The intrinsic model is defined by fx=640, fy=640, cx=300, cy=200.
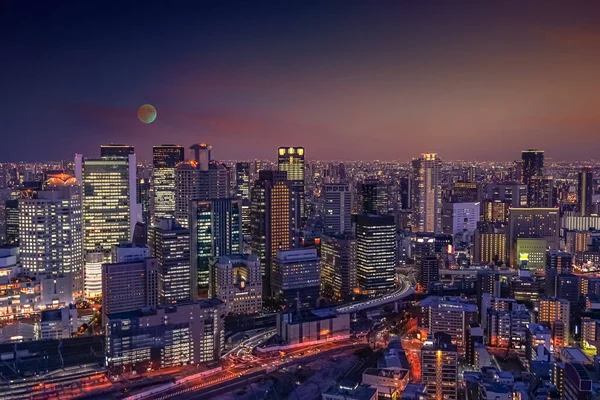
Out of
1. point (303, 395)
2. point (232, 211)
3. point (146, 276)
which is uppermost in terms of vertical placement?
point (232, 211)

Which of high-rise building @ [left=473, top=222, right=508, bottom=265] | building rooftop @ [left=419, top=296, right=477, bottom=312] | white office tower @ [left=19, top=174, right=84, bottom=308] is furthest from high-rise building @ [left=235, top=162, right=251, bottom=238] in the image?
building rooftop @ [left=419, top=296, right=477, bottom=312]

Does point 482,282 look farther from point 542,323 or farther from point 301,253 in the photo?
point 301,253

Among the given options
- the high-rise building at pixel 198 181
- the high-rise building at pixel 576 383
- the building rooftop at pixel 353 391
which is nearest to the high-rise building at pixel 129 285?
the building rooftop at pixel 353 391

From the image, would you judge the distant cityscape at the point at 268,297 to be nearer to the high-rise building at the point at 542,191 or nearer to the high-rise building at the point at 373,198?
the high-rise building at the point at 373,198

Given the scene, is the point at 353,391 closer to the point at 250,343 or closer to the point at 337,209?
the point at 250,343

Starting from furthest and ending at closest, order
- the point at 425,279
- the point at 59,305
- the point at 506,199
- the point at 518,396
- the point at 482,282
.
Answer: the point at 506,199 < the point at 425,279 < the point at 482,282 < the point at 59,305 < the point at 518,396

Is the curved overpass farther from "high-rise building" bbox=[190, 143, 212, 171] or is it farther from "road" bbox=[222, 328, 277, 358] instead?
"high-rise building" bbox=[190, 143, 212, 171]

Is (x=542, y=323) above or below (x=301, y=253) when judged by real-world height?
below

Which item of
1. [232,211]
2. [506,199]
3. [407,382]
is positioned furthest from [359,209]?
[407,382]
